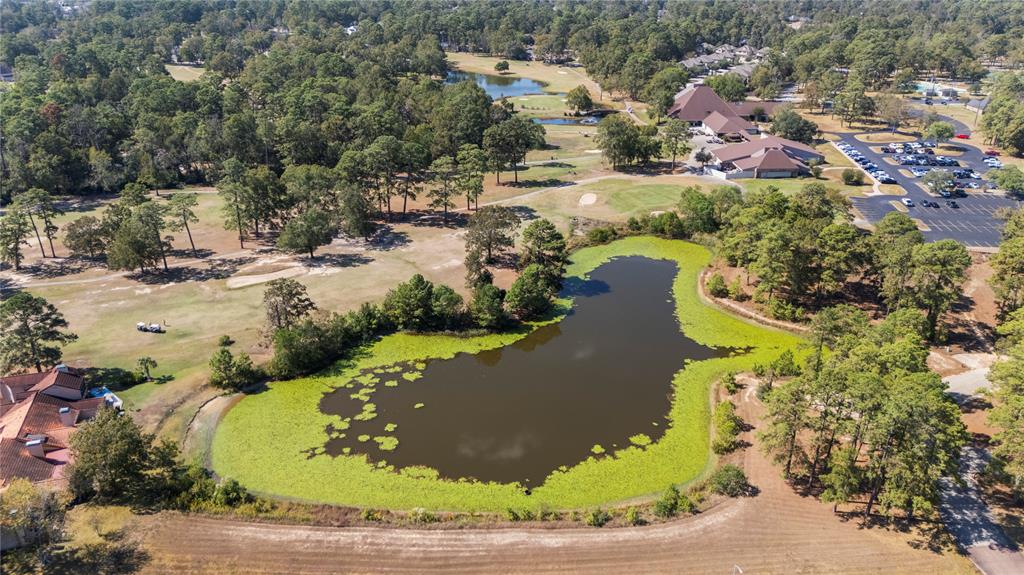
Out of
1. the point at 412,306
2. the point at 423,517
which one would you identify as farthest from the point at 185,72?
the point at 423,517

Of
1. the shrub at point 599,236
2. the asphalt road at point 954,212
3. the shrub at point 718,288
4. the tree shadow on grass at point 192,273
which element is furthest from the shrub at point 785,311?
the tree shadow on grass at point 192,273

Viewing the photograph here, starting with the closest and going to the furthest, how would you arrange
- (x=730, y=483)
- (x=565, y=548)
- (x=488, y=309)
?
(x=565, y=548), (x=730, y=483), (x=488, y=309)

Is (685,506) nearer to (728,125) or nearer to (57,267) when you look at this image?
(57,267)

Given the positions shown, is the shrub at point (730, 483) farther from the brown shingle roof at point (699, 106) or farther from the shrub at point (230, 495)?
the brown shingle roof at point (699, 106)

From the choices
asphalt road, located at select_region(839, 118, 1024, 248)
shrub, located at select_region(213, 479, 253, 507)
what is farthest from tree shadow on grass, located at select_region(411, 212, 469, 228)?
asphalt road, located at select_region(839, 118, 1024, 248)

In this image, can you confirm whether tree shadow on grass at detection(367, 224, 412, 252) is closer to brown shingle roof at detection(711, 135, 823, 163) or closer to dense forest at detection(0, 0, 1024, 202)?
dense forest at detection(0, 0, 1024, 202)

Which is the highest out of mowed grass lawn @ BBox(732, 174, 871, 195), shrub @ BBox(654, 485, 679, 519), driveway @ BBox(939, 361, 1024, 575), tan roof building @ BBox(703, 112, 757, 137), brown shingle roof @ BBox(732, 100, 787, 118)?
brown shingle roof @ BBox(732, 100, 787, 118)
